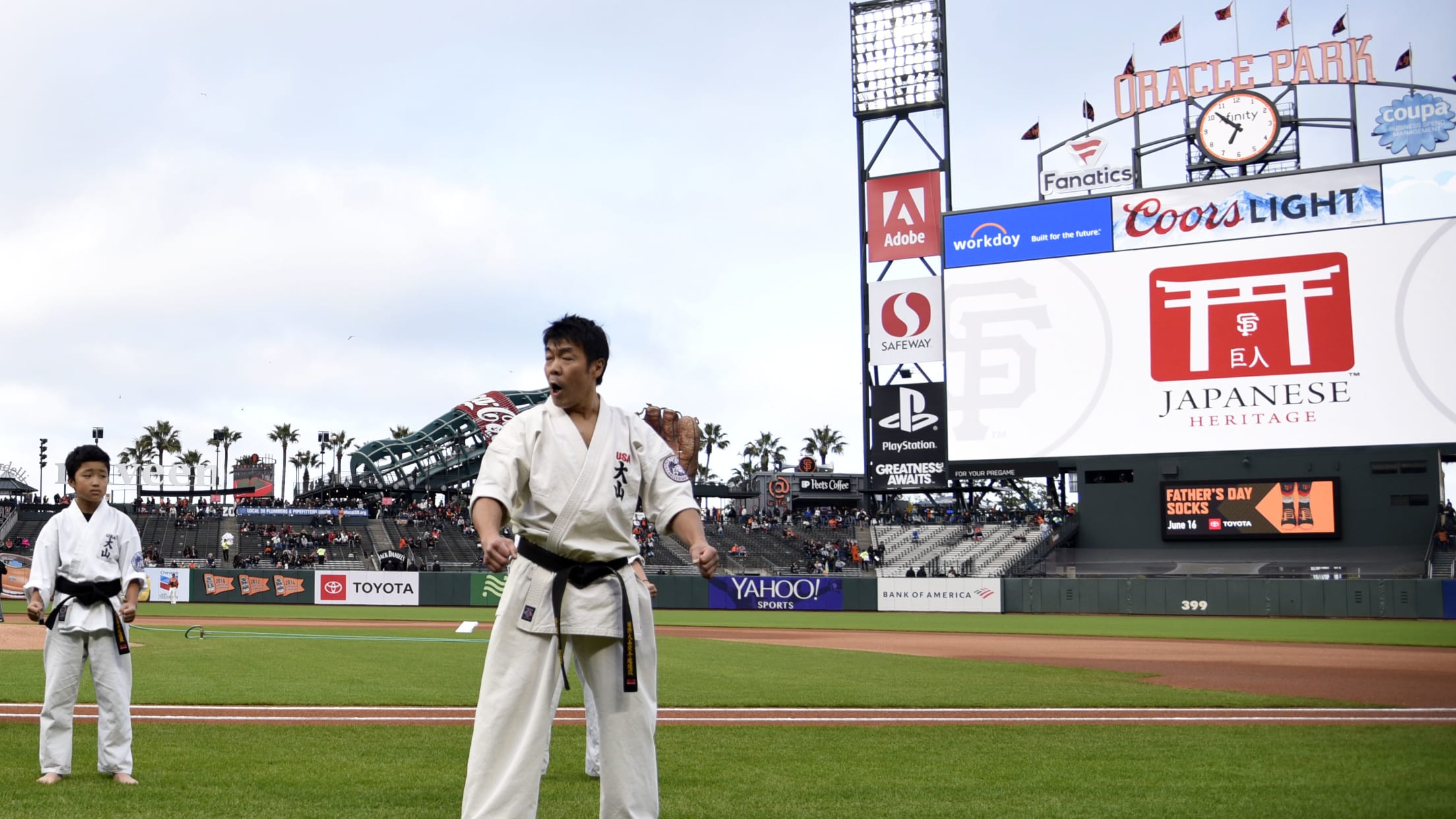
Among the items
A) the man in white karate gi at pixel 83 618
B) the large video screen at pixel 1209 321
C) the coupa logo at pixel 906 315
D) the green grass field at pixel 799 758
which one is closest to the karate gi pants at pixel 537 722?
the green grass field at pixel 799 758

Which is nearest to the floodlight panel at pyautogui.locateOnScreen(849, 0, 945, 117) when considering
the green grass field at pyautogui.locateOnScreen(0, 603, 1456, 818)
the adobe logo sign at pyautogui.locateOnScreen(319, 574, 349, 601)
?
the adobe logo sign at pyautogui.locateOnScreen(319, 574, 349, 601)

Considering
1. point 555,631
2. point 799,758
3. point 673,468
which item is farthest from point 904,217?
point 555,631

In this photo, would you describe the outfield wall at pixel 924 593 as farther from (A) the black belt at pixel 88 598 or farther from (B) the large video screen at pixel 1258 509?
(A) the black belt at pixel 88 598

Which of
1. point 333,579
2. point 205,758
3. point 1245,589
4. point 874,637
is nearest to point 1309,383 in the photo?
point 1245,589

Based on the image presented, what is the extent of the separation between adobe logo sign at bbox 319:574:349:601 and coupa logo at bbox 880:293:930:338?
23.9 m

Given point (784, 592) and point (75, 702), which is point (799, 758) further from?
point (784, 592)

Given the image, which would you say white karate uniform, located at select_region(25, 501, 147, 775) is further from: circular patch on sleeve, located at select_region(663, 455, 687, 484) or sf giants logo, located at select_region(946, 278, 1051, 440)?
sf giants logo, located at select_region(946, 278, 1051, 440)

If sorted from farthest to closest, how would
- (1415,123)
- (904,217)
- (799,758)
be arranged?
(904,217) < (1415,123) < (799,758)

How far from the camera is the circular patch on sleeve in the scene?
5359mm

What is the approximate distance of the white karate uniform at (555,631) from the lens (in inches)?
187

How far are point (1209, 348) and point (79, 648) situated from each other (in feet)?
137

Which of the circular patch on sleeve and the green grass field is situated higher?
the circular patch on sleeve

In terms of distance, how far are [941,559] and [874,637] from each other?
70.8 feet

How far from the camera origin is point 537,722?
4.79 metres
